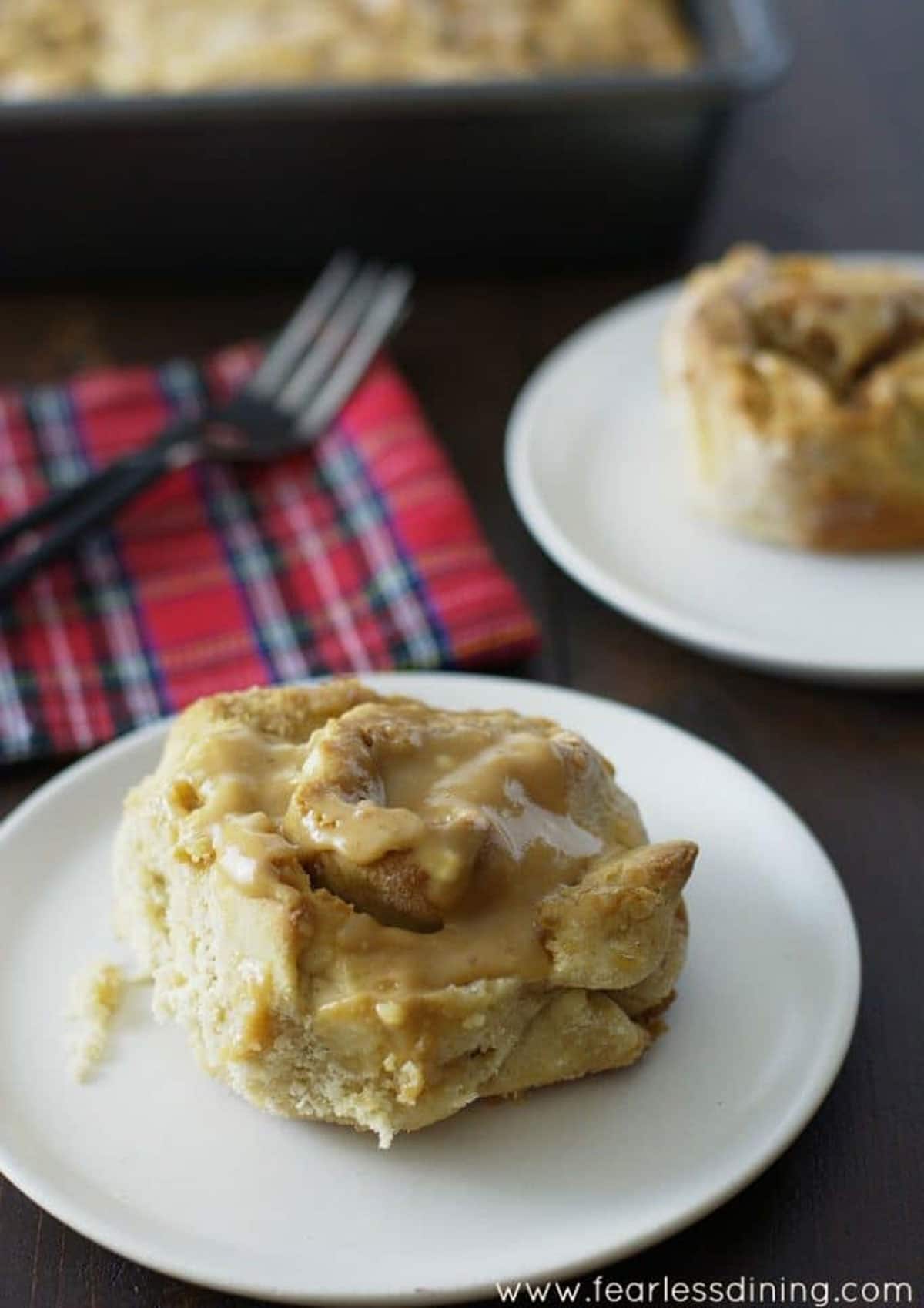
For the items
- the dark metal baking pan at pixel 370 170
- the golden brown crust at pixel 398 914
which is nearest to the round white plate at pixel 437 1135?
the golden brown crust at pixel 398 914

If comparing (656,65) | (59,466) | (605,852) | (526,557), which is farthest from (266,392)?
(605,852)

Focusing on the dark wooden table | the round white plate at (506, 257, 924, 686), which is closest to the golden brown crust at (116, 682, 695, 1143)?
the dark wooden table

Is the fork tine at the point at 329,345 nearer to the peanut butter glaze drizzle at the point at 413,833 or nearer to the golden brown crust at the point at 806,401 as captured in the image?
the golden brown crust at the point at 806,401

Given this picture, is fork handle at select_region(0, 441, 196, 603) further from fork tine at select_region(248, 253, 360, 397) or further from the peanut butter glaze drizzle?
the peanut butter glaze drizzle

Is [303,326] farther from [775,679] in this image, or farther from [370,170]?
[775,679]

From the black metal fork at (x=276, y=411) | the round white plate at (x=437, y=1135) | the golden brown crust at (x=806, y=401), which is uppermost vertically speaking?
the golden brown crust at (x=806, y=401)

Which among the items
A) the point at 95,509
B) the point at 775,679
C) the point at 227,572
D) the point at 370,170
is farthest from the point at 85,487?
the point at 775,679

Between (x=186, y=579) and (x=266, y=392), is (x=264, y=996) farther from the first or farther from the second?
(x=266, y=392)
